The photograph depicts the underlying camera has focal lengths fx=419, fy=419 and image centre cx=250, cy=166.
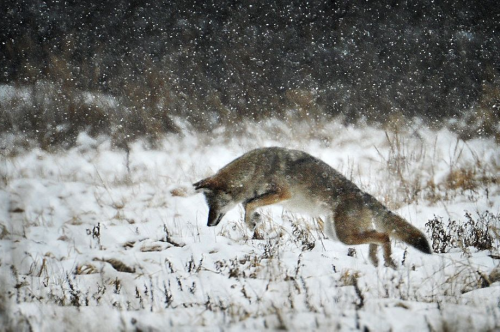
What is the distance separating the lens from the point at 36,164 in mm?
7844

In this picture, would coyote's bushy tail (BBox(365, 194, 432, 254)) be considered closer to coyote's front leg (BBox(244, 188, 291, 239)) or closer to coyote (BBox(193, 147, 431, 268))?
coyote (BBox(193, 147, 431, 268))

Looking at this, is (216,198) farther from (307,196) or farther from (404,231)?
(404,231)

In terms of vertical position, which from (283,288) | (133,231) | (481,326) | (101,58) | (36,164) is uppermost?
(101,58)

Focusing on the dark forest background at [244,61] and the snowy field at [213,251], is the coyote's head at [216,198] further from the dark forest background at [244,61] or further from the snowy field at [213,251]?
the dark forest background at [244,61]

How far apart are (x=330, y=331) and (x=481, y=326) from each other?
821 mm

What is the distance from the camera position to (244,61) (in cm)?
1229

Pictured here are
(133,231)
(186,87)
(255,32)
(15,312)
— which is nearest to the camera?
(15,312)

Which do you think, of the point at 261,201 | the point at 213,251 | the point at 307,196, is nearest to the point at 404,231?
the point at 307,196

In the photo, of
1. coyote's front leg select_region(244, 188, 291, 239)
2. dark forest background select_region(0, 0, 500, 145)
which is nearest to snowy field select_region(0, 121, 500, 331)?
coyote's front leg select_region(244, 188, 291, 239)

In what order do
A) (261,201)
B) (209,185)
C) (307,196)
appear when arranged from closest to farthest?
(307,196) → (261,201) → (209,185)

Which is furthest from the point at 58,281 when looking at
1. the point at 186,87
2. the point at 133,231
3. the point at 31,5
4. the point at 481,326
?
the point at 31,5

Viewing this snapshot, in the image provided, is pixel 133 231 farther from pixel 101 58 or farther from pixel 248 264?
pixel 101 58

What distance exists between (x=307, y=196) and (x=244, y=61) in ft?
25.9

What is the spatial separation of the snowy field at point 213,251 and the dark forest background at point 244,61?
5.12ft
